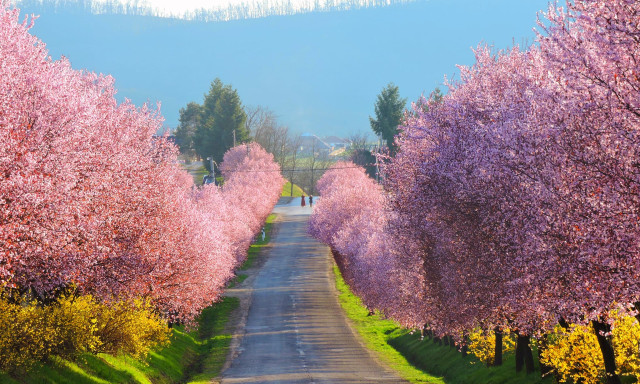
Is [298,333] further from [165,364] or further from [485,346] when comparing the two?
[485,346]

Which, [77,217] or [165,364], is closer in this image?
[77,217]

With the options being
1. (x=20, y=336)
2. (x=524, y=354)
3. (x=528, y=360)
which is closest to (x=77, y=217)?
(x=20, y=336)

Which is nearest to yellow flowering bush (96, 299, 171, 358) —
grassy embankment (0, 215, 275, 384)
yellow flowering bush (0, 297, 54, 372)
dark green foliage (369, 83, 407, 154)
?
grassy embankment (0, 215, 275, 384)

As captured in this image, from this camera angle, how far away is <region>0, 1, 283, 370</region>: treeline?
1775 cm

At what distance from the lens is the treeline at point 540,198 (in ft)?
44.4

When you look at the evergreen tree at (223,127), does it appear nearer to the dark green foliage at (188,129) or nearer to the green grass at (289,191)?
the green grass at (289,191)

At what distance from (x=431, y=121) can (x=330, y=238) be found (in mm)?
56350

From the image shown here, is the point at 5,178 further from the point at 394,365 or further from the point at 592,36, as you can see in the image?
the point at 394,365

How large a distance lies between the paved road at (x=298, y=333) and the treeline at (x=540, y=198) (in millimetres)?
5477

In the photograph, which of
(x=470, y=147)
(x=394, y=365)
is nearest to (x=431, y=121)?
(x=470, y=147)

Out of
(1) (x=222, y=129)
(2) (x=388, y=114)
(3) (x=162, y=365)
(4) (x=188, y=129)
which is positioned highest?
(4) (x=188, y=129)

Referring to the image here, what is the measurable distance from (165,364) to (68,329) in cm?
1305

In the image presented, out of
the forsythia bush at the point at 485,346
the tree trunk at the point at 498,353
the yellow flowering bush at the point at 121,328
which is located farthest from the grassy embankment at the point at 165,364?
the tree trunk at the point at 498,353

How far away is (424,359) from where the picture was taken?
4259cm
